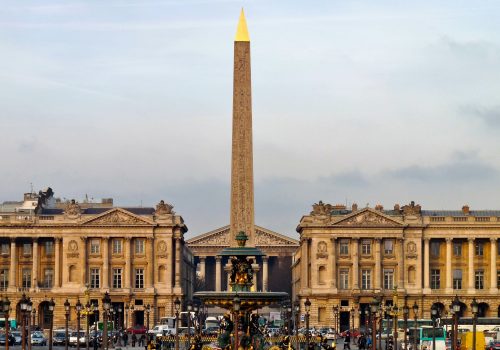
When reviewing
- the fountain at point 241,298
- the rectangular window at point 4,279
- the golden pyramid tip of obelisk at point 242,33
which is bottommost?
the fountain at point 241,298

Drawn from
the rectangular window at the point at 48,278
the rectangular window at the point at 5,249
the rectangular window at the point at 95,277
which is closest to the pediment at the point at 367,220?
the rectangular window at the point at 95,277

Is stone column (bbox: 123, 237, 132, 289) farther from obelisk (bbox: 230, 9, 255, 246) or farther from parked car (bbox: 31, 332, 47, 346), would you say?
obelisk (bbox: 230, 9, 255, 246)

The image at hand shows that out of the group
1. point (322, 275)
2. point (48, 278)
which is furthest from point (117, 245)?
point (322, 275)

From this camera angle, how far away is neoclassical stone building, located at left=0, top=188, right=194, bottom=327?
470ft

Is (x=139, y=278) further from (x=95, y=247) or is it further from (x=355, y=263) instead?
(x=355, y=263)

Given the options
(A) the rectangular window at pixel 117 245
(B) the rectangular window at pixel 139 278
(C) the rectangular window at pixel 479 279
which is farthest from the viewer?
(A) the rectangular window at pixel 117 245

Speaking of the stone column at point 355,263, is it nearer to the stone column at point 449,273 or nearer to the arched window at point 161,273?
the stone column at point 449,273

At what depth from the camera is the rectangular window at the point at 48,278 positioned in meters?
144

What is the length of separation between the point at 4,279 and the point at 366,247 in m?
30.8

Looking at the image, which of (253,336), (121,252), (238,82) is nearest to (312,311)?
(121,252)

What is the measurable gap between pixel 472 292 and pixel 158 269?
2655 cm

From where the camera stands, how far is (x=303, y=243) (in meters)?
148

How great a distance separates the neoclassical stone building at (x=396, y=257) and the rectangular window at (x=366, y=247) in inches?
3.3

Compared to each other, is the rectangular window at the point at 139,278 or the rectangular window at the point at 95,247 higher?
the rectangular window at the point at 95,247
